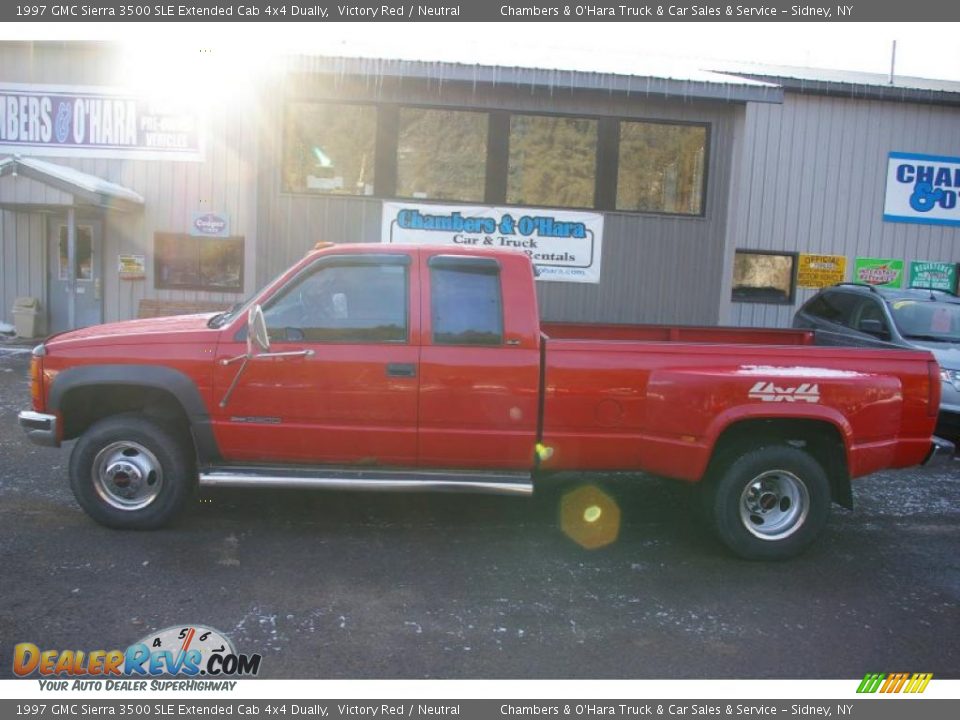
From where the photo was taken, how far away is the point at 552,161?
1296cm

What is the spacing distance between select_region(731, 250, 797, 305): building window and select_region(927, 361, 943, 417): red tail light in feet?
36.1

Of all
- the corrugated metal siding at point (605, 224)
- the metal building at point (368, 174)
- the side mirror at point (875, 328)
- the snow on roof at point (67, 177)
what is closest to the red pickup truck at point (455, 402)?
the side mirror at point (875, 328)

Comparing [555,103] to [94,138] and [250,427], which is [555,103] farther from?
[250,427]

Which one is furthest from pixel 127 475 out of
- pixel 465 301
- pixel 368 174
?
pixel 368 174

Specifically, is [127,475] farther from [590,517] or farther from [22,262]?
[22,262]

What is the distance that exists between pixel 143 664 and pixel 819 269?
1511cm

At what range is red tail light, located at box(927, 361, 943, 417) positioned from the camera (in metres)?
5.00

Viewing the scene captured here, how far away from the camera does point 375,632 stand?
12.7 feet

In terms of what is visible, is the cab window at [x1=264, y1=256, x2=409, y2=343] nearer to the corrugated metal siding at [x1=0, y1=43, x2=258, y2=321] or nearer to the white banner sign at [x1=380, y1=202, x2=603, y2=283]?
the white banner sign at [x1=380, y1=202, x2=603, y2=283]

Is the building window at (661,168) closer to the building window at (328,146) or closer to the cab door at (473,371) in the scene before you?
the building window at (328,146)

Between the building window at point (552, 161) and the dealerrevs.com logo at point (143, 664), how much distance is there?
1035 cm

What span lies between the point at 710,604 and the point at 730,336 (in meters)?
2.82

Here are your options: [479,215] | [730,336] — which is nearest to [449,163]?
[479,215]

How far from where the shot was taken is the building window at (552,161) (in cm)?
1295
